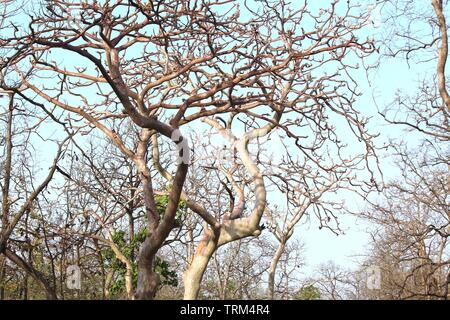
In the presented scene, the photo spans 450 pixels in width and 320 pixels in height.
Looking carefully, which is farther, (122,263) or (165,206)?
(122,263)

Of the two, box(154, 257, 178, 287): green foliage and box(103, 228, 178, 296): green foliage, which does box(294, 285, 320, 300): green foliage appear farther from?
box(154, 257, 178, 287): green foliage

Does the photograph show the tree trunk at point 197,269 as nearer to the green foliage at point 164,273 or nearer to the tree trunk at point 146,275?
the tree trunk at point 146,275

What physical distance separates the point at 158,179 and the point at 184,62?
17.9ft

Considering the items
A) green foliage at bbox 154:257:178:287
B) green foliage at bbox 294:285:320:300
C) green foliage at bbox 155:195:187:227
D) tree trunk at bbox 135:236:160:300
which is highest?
green foliage at bbox 155:195:187:227

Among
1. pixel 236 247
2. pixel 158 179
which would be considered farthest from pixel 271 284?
pixel 158 179

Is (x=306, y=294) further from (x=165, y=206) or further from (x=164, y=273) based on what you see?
(x=165, y=206)

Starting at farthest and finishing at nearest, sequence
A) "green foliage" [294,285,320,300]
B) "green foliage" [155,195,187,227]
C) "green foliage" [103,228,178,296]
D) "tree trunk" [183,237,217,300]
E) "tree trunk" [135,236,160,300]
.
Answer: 1. "green foliage" [294,285,320,300]
2. "green foliage" [103,228,178,296]
3. "green foliage" [155,195,187,227]
4. "tree trunk" [183,237,217,300]
5. "tree trunk" [135,236,160,300]

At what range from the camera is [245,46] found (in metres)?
7.63

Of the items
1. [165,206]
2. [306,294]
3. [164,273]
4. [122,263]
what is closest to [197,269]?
[165,206]

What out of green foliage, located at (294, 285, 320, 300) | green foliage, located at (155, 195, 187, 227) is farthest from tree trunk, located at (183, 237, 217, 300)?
green foliage, located at (294, 285, 320, 300)

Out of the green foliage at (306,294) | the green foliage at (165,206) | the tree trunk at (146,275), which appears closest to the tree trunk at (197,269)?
the tree trunk at (146,275)

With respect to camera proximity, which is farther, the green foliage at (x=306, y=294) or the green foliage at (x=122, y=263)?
the green foliage at (x=306, y=294)

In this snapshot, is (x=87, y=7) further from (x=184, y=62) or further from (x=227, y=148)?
(x=227, y=148)

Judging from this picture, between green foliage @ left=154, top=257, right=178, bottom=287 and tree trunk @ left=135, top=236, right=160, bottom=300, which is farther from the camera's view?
green foliage @ left=154, top=257, right=178, bottom=287
